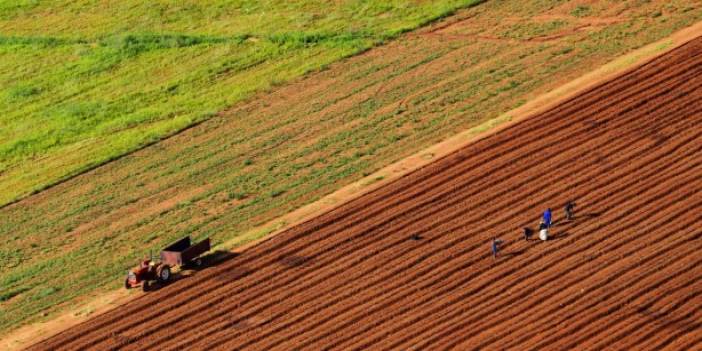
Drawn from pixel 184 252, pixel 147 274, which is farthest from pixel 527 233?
pixel 147 274

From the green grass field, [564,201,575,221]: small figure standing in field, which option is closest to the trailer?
the green grass field

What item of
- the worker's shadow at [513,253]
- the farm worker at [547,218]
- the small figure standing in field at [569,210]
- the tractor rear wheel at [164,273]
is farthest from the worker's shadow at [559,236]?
the tractor rear wheel at [164,273]

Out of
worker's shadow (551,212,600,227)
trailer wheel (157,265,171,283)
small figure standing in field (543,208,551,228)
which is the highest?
trailer wheel (157,265,171,283)

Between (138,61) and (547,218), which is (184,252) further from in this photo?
(138,61)

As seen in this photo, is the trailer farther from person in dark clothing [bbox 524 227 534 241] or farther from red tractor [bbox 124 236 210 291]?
person in dark clothing [bbox 524 227 534 241]

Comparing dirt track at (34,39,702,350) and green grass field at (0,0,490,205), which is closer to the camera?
dirt track at (34,39,702,350)

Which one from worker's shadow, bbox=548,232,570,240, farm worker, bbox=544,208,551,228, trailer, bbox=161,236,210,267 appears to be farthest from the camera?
farm worker, bbox=544,208,551,228

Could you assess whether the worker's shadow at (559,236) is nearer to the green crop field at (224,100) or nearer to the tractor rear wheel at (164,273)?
the green crop field at (224,100)
